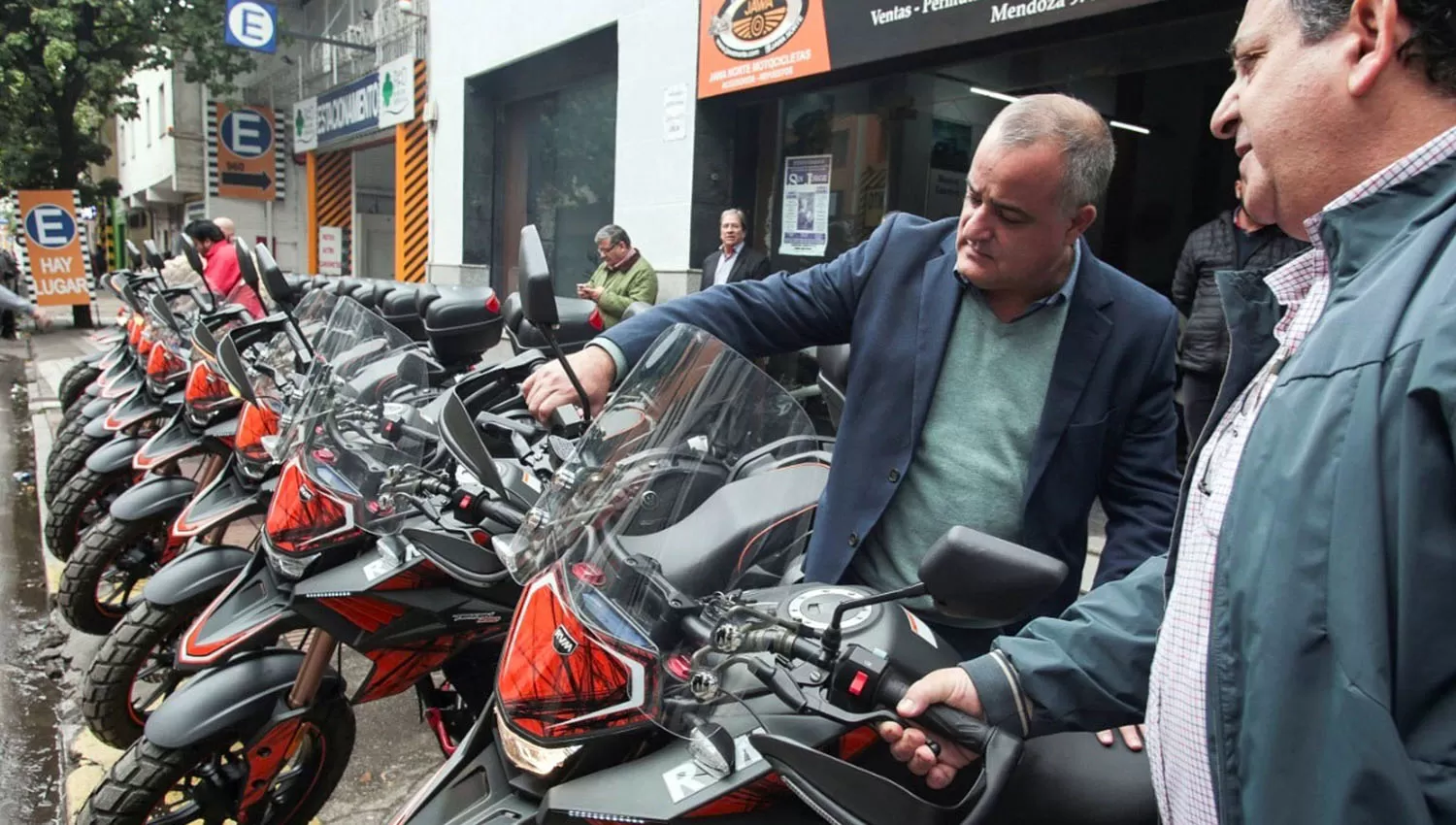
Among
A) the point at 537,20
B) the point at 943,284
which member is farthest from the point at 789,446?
the point at 537,20

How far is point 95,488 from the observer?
4.24 meters

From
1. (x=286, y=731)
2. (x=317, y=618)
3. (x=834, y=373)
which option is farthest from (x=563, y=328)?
(x=286, y=731)

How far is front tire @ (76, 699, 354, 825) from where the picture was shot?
2.10 meters

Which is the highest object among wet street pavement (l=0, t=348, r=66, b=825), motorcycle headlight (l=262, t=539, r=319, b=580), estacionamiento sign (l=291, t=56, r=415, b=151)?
estacionamiento sign (l=291, t=56, r=415, b=151)

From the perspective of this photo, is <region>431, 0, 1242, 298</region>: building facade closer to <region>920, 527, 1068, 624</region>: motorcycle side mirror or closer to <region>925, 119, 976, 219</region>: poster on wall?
<region>925, 119, 976, 219</region>: poster on wall

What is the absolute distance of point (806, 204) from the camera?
7344mm

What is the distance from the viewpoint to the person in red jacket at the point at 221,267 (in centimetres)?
605

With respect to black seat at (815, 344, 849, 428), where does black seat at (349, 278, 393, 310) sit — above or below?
above

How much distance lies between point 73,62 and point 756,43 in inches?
561

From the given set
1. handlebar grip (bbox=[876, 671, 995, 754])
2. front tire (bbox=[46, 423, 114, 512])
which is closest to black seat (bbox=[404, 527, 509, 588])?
handlebar grip (bbox=[876, 671, 995, 754])

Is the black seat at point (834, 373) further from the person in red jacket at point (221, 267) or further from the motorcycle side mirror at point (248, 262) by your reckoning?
the person in red jacket at point (221, 267)

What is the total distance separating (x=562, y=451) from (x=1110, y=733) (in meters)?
1.18

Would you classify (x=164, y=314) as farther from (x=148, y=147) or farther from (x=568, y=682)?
(x=148, y=147)

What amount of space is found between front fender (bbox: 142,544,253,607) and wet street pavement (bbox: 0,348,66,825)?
2.27 ft
